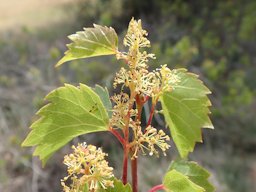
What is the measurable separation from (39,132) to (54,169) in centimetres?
254

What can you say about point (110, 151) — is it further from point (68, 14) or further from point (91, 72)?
point (68, 14)

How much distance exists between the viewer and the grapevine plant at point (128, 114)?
0.52 m

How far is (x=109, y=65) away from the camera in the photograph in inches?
137

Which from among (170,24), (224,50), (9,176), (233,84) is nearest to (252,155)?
(233,84)

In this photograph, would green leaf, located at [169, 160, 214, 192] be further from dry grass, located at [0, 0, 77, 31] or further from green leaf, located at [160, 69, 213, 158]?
dry grass, located at [0, 0, 77, 31]

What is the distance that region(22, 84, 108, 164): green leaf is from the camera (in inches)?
21.9

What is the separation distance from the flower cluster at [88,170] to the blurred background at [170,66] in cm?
209

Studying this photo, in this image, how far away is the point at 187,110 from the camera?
57cm

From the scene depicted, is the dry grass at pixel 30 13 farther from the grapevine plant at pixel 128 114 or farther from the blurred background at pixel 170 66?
the grapevine plant at pixel 128 114

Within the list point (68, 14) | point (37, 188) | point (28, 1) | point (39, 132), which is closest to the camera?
point (39, 132)

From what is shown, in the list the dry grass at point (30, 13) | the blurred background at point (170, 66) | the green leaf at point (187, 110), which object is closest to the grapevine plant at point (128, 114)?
the green leaf at point (187, 110)

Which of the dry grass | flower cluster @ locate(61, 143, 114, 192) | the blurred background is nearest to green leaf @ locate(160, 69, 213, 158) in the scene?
flower cluster @ locate(61, 143, 114, 192)

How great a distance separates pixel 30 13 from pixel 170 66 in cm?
380

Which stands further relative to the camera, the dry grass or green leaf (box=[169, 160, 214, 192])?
the dry grass
